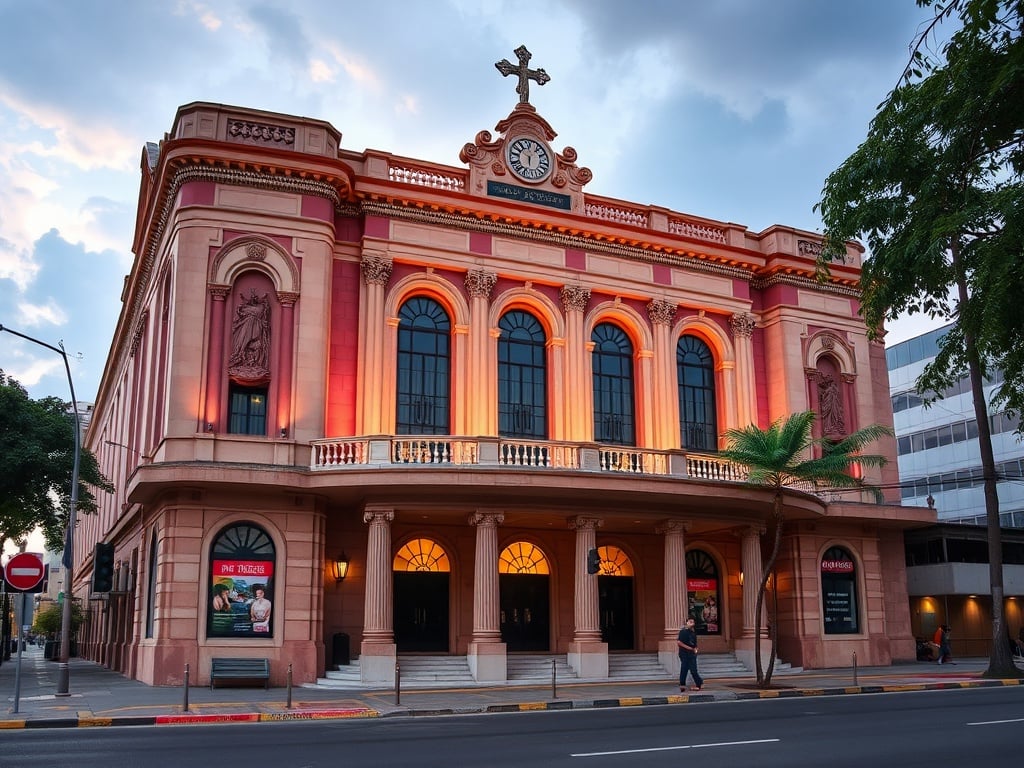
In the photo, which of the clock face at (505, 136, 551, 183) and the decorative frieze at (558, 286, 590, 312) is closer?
the decorative frieze at (558, 286, 590, 312)

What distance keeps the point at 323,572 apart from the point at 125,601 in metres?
12.2

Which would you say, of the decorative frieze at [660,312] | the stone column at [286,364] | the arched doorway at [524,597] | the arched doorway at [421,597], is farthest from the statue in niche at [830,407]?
the stone column at [286,364]

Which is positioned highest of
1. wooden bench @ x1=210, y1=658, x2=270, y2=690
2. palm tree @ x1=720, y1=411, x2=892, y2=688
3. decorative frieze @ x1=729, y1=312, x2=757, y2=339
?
decorative frieze @ x1=729, y1=312, x2=757, y2=339

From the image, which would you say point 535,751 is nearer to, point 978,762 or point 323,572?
point 978,762

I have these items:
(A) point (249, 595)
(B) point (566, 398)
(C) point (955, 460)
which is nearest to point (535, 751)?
(A) point (249, 595)

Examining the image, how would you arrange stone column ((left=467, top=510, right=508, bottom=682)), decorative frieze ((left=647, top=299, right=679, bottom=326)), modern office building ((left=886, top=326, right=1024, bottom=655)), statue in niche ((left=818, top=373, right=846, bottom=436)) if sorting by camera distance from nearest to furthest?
stone column ((left=467, top=510, right=508, bottom=682))
decorative frieze ((left=647, top=299, right=679, bottom=326))
statue in niche ((left=818, top=373, right=846, bottom=436))
modern office building ((left=886, top=326, right=1024, bottom=655))

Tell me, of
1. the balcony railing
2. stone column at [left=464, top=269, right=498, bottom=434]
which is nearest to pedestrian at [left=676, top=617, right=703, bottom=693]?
the balcony railing

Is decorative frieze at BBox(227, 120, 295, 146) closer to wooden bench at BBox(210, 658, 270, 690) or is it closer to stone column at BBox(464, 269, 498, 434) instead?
stone column at BBox(464, 269, 498, 434)

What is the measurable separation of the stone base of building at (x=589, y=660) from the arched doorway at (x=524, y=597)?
3503 mm

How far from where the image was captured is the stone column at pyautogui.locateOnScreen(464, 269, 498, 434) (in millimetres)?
29484

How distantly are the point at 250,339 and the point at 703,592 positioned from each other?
16.8m

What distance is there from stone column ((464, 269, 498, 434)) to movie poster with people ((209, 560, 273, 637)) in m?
7.37

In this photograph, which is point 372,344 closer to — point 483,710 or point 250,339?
point 250,339

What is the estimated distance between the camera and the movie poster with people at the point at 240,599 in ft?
82.5
